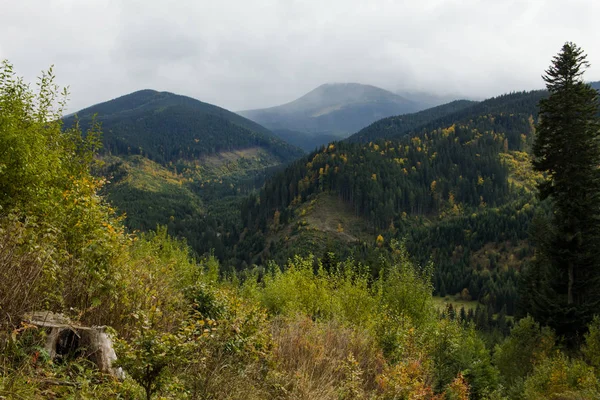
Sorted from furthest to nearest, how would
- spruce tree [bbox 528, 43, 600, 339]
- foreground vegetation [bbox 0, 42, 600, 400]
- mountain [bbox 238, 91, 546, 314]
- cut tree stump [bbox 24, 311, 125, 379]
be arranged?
1. mountain [bbox 238, 91, 546, 314]
2. spruce tree [bbox 528, 43, 600, 339]
3. cut tree stump [bbox 24, 311, 125, 379]
4. foreground vegetation [bbox 0, 42, 600, 400]

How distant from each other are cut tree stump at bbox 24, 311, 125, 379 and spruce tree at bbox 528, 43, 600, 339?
3107 cm

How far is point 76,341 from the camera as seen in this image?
280 inches

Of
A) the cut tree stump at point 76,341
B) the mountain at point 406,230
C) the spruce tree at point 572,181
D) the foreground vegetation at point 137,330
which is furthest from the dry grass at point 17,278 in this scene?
the mountain at point 406,230

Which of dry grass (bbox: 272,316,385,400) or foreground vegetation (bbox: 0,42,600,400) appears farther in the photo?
dry grass (bbox: 272,316,385,400)

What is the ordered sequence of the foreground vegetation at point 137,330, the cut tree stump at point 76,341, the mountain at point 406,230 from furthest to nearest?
the mountain at point 406,230
the cut tree stump at point 76,341
the foreground vegetation at point 137,330

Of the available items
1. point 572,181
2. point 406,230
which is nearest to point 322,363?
point 572,181

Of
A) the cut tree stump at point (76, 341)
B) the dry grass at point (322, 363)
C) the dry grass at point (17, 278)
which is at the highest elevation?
the dry grass at point (17, 278)

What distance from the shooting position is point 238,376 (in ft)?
24.5

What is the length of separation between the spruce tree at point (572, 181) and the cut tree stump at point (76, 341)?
3107 cm

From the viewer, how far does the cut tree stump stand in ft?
22.0

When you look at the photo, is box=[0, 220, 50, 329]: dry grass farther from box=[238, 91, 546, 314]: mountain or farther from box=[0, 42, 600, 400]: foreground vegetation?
box=[238, 91, 546, 314]: mountain

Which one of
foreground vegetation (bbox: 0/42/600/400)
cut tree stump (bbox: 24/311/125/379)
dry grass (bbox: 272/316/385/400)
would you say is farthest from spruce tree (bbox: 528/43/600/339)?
cut tree stump (bbox: 24/311/125/379)

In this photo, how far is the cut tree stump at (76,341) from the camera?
6.71 metres

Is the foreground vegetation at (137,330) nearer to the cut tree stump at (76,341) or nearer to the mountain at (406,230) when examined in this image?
the cut tree stump at (76,341)
